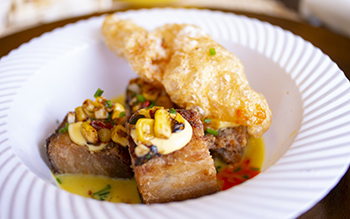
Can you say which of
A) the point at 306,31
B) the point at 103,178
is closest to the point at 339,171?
the point at 103,178

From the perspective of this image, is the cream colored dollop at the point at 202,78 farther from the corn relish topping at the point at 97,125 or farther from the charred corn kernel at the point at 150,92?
the corn relish topping at the point at 97,125

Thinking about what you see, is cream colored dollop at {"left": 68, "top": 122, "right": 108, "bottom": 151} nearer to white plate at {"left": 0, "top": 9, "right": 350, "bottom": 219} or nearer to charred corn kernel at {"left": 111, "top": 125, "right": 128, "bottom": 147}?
charred corn kernel at {"left": 111, "top": 125, "right": 128, "bottom": 147}

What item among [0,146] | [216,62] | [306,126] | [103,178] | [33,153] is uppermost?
[216,62]

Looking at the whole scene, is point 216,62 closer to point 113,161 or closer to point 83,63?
point 113,161

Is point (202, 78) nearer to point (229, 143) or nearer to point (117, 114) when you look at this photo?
point (229, 143)

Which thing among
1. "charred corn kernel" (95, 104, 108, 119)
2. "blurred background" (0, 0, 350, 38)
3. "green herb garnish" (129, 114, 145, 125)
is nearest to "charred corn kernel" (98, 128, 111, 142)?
"charred corn kernel" (95, 104, 108, 119)

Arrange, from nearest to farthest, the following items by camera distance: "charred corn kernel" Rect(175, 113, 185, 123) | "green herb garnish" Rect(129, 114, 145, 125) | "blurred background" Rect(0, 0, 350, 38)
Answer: "charred corn kernel" Rect(175, 113, 185, 123), "green herb garnish" Rect(129, 114, 145, 125), "blurred background" Rect(0, 0, 350, 38)
